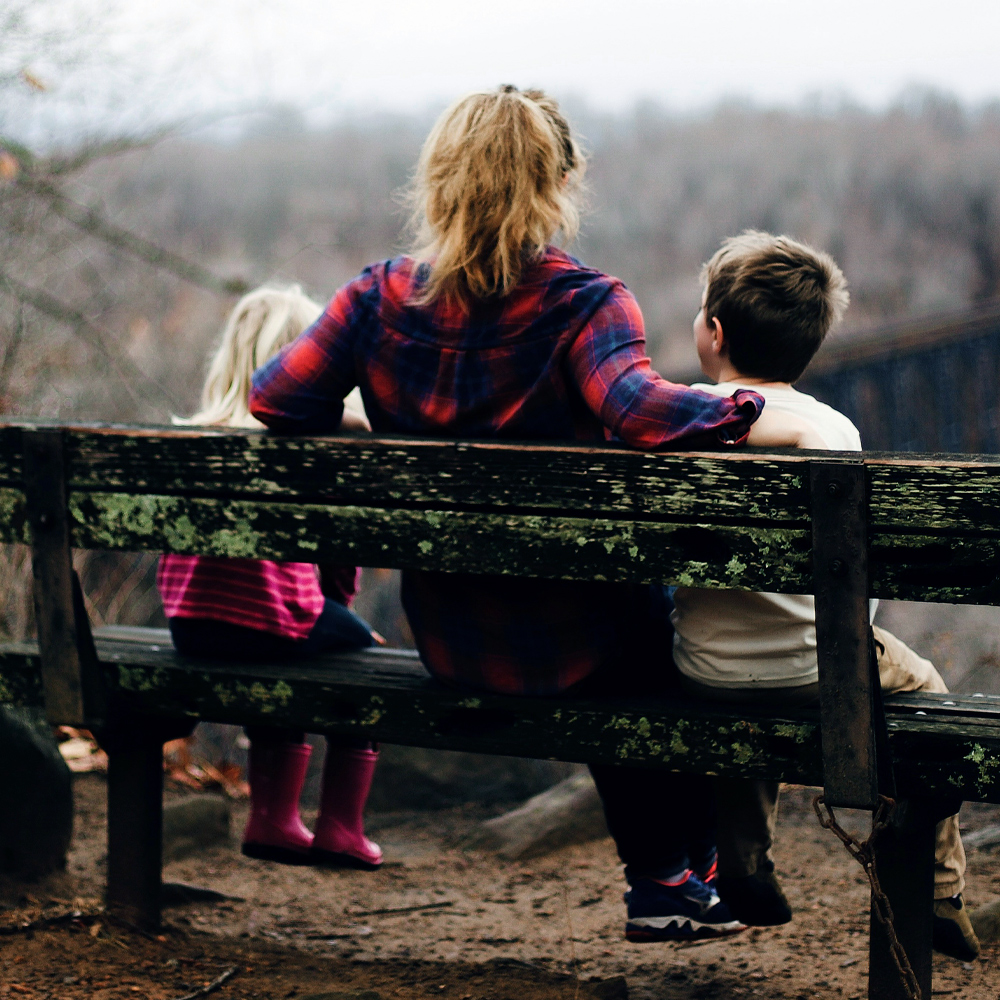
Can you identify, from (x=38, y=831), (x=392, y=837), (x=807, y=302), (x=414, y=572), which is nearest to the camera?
(x=807, y=302)

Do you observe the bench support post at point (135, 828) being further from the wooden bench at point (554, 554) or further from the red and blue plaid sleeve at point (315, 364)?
the red and blue plaid sleeve at point (315, 364)

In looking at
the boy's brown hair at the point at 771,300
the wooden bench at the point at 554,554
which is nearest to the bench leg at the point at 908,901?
the wooden bench at the point at 554,554

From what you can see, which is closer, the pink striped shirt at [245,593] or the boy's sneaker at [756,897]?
the boy's sneaker at [756,897]

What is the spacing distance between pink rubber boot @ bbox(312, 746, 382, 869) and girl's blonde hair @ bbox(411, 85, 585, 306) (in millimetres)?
1296

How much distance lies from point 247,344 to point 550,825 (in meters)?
2.06

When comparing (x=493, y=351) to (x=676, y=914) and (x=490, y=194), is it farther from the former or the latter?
(x=676, y=914)

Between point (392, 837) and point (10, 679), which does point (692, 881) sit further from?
point (392, 837)

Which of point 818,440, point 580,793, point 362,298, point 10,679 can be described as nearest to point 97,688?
point 10,679

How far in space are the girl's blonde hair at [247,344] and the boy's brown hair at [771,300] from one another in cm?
109

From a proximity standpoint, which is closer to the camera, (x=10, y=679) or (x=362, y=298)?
(x=362, y=298)

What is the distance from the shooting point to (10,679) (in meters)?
2.71

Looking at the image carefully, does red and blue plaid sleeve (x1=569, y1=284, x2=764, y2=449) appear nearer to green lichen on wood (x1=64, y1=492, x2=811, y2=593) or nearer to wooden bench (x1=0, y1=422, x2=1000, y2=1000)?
wooden bench (x1=0, y1=422, x2=1000, y2=1000)

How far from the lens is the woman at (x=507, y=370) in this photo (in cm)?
227

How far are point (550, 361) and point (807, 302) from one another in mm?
574
